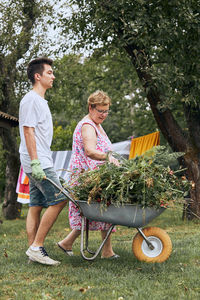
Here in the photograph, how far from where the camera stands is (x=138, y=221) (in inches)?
137

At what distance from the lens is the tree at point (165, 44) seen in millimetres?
7176

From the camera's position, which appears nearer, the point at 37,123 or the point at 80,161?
the point at 37,123

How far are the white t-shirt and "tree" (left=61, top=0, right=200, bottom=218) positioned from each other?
12.2 feet

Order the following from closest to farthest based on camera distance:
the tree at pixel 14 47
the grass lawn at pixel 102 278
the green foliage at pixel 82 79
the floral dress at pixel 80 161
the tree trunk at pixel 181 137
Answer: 1. the grass lawn at pixel 102 278
2. the floral dress at pixel 80 161
3. the tree trunk at pixel 181 137
4. the tree at pixel 14 47
5. the green foliage at pixel 82 79

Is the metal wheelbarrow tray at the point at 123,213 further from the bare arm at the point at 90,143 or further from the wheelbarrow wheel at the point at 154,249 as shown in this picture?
the bare arm at the point at 90,143

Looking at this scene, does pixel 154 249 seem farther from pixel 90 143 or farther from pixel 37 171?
pixel 37 171

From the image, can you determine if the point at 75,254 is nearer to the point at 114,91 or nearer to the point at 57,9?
the point at 57,9

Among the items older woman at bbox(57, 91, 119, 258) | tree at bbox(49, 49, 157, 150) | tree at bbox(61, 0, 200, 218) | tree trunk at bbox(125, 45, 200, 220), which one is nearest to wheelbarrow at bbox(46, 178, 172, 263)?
older woman at bbox(57, 91, 119, 258)

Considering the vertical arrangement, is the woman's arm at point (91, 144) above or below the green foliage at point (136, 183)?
above

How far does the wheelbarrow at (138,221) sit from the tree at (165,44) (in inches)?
Result: 131

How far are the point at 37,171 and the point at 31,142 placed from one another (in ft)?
1.03

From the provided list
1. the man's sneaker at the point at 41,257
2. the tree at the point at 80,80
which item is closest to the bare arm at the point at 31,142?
the man's sneaker at the point at 41,257

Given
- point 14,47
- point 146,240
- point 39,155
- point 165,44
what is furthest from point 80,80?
point 146,240

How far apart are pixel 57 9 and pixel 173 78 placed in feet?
15.2
